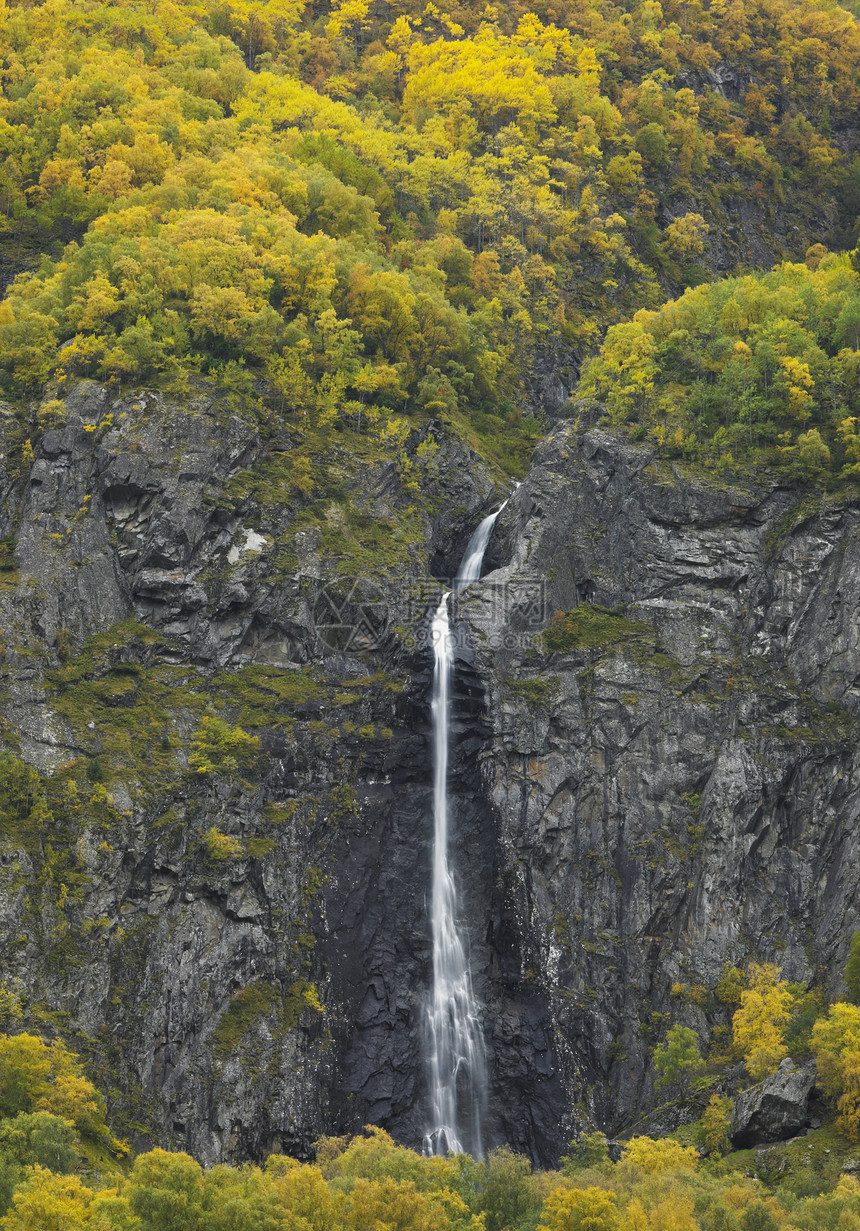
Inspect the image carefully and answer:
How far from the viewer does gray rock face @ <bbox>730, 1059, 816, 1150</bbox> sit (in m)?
47.3

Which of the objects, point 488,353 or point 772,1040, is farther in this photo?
point 488,353

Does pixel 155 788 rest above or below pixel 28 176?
below

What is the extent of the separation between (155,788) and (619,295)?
66.6 metres

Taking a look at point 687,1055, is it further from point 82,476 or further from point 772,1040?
point 82,476

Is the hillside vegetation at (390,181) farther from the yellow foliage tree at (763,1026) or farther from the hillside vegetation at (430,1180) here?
the hillside vegetation at (430,1180)

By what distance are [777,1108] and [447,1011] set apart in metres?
20.2

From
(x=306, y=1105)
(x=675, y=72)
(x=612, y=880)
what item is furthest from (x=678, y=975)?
(x=675, y=72)

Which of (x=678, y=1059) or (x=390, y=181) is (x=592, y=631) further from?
(x=390, y=181)

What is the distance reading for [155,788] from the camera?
61.1m

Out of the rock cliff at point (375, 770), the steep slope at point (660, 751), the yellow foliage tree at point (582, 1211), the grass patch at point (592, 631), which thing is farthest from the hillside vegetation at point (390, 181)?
the yellow foliage tree at point (582, 1211)

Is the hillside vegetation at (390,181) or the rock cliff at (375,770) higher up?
the hillside vegetation at (390,181)

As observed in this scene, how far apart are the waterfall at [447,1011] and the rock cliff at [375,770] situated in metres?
0.84

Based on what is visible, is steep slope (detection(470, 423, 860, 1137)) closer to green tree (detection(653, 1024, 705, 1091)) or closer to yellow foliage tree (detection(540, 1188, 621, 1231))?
green tree (detection(653, 1024, 705, 1091))

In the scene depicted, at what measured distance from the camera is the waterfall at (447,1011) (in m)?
60.1
